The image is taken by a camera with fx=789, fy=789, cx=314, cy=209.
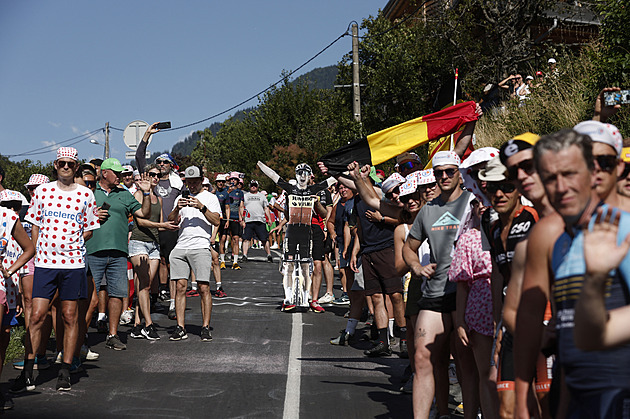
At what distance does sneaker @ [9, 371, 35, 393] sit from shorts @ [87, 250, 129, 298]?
7.71ft

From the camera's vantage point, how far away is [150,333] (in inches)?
420

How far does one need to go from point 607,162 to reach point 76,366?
6.80 meters

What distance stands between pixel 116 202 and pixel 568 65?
9631 mm

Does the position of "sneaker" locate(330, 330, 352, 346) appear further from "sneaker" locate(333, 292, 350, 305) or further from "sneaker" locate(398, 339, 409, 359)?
"sneaker" locate(333, 292, 350, 305)

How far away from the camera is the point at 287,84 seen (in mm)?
56062

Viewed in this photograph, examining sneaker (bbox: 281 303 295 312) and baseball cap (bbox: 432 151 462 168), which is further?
sneaker (bbox: 281 303 295 312)

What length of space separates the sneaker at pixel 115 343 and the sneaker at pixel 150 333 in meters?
0.70

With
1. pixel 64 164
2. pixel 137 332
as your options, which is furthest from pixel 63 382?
pixel 137 332

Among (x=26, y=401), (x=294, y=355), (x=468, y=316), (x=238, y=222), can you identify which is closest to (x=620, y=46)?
(x=294, y=355)

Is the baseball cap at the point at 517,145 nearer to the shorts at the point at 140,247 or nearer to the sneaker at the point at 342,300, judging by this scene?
the shorts at the point at 140,247

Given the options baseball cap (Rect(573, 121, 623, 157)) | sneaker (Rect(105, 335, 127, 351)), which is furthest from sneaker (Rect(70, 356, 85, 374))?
baseball cap (Rect(573, 121, 623, 157))

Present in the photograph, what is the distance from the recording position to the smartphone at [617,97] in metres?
5.58

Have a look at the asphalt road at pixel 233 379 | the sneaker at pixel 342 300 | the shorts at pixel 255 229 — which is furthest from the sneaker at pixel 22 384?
the shorts at pixel 255 229

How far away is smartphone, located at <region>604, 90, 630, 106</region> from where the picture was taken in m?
5.58
